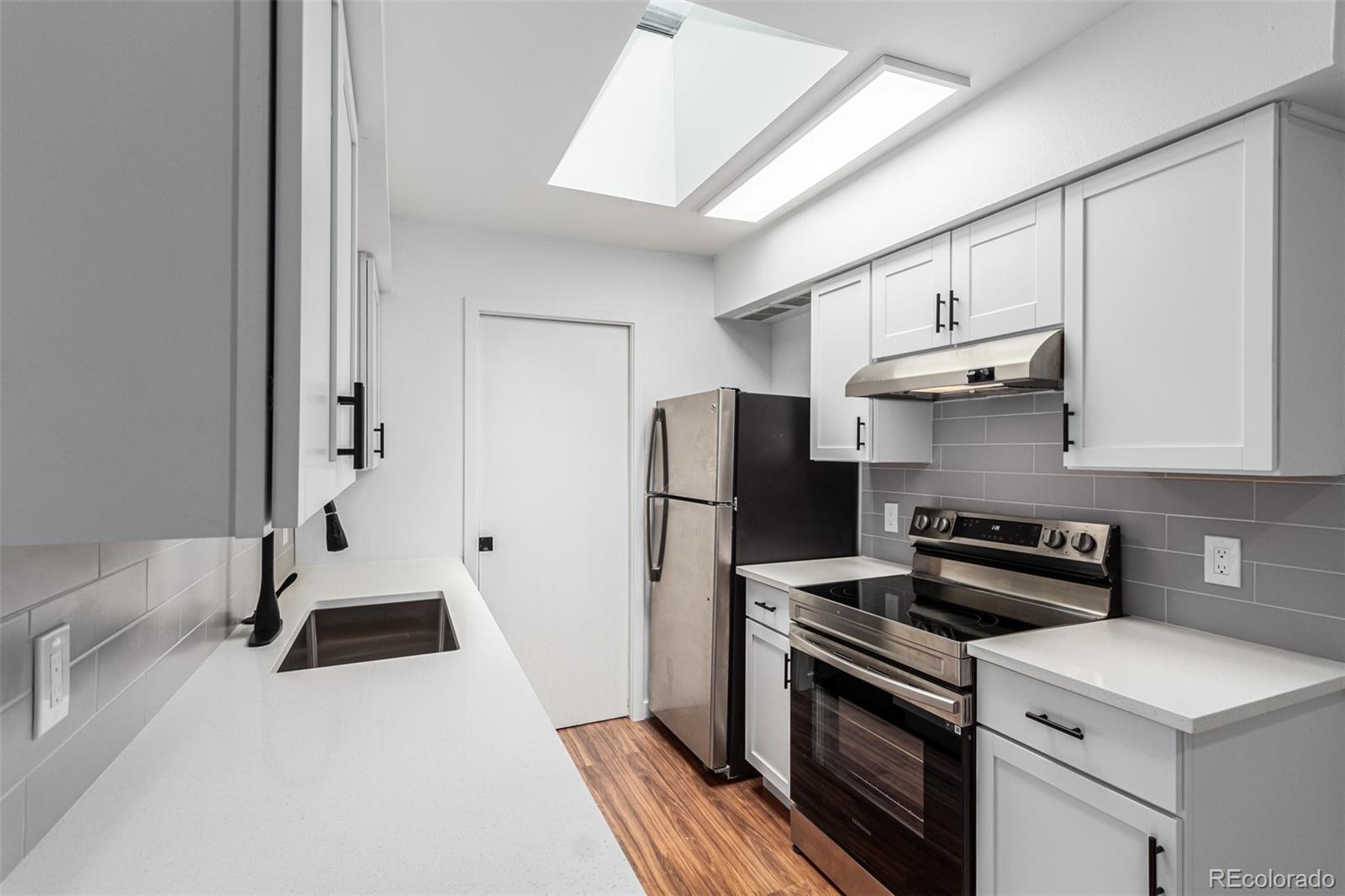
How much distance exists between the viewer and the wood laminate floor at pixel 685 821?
2109mm

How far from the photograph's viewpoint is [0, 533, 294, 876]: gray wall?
0.73m

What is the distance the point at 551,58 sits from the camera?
5.79 feet

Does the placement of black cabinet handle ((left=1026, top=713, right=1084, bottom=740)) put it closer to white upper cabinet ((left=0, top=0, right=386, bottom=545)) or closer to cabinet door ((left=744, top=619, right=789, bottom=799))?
cabinet door ((left=744, top=619, right=789, bottom=799))

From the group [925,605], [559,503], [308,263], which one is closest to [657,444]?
[559,503]

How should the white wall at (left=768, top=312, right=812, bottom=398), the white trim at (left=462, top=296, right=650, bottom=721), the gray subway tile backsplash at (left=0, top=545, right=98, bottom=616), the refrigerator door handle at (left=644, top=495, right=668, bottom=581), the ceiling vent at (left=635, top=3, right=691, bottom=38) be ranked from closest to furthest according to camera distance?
the gray subway tile backsplash at (left=0, top=545, right=98, bottom=616) → the ceiling vent at (left=635, top=3, right=691, bottom=38) → the white trim at (left=462, top=296, right=650, bottom=721) → the refrigerator door handle at (left=644, top=495, right=668, bottom=581) → the white wall at (left=768, top=312, right=812, bottom=398)

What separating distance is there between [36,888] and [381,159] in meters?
1.46

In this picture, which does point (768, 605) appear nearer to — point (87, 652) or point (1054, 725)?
point (1054, 725)

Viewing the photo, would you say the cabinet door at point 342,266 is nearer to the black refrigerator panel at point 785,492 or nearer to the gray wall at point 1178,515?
the black refrigerator panel at point 785,492

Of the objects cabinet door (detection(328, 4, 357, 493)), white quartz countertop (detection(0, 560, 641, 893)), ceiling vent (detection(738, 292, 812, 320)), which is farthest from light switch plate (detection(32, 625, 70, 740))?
ceiling vent (detection(738, 292, 812, 320))

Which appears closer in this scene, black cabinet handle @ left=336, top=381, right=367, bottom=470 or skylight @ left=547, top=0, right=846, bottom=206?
black cabinet handle @ left=336, top=381, right=367, bottom=470

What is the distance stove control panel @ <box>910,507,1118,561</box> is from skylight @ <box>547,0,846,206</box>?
4.99 feet

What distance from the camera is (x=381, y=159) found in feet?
5.19

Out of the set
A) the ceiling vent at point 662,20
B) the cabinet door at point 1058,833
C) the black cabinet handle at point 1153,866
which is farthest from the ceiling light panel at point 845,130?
the black cabinet handle at point 1153,866

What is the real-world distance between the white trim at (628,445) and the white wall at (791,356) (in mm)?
789
